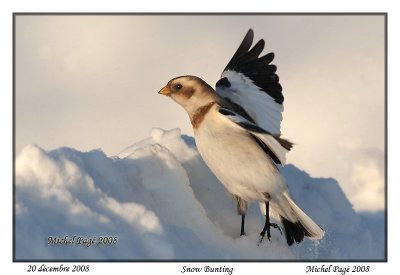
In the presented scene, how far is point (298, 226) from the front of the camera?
5.97 metres

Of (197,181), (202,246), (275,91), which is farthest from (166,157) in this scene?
(275,91)

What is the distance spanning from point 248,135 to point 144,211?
1102 millimetres

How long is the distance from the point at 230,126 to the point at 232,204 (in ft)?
3.79

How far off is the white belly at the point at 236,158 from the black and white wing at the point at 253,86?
679 mm

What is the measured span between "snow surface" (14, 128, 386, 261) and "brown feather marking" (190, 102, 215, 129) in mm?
447

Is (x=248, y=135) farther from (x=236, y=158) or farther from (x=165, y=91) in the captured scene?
(x=165, y=91)

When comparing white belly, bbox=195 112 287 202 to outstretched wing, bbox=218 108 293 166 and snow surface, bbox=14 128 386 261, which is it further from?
snow surface, bbox=14 128 386 261

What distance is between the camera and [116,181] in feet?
17.9

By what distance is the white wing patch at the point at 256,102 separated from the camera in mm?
6270

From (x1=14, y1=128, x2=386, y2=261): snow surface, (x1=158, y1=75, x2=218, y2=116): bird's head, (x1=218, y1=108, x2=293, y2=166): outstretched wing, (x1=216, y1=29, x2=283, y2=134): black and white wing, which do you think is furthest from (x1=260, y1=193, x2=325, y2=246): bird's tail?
(x1=158, y1=75, x2=218, y2=116): bird's head

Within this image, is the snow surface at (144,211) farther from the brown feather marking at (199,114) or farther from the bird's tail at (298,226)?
the brown feather marking at (199,114)

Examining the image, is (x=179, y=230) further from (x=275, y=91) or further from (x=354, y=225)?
(x=354, y=225)

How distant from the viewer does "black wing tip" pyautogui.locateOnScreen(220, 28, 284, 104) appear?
647cm

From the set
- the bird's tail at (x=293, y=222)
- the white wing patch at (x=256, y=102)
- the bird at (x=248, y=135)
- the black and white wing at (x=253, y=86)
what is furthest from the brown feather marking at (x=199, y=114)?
the bird's tail at (x=293, y=222)
